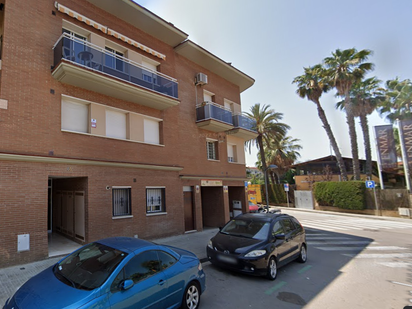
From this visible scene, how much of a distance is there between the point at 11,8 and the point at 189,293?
33.9ft

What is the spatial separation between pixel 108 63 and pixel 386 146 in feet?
83.5

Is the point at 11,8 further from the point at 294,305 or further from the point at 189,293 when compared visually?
the point at 294,305

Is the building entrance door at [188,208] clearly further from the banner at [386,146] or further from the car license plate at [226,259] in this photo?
the banner at [386,146]

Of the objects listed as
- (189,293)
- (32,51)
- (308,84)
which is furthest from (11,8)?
(308,84)

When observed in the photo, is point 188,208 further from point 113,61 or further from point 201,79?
point 113,61

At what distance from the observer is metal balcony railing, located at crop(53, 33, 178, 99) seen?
838 centimetres

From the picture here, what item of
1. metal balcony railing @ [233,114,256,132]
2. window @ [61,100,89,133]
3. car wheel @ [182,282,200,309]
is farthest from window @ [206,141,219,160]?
car wheel @ [182,282,200,309]

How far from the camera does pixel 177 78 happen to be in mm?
13938

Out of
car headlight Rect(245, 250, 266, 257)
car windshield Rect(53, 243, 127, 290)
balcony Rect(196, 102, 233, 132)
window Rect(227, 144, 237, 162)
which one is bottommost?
car headlight Rect(245, 250, 266, 257)

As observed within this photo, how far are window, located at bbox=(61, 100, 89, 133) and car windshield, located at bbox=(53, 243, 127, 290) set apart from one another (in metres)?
6.14

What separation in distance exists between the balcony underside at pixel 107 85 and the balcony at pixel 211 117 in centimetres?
275

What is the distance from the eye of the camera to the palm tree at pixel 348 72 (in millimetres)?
23516

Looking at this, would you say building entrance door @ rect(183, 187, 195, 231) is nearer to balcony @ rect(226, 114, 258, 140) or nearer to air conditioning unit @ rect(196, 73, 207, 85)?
balcony @ rect(226, 114, 258, 140)

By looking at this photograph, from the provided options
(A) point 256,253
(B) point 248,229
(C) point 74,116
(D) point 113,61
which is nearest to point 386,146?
(B) point 248,229
